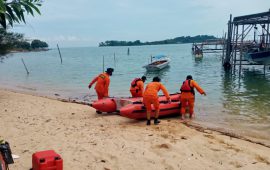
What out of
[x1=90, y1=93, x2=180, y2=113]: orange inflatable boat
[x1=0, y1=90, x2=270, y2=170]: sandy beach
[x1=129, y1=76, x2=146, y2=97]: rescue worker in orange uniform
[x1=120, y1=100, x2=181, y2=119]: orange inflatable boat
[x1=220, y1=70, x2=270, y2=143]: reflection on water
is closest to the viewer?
[x1=0, y1=90, x2=270, y2=170]: sandy beach

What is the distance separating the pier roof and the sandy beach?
54.8ft

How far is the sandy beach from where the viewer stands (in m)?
6.09

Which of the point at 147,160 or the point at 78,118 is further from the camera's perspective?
the point at 78,118

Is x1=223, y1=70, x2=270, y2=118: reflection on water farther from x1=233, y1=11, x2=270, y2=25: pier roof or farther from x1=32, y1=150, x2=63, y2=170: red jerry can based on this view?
x1=32, y1=150, x2=63, y2=170: red jerry can

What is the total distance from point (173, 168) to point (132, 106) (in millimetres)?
4153

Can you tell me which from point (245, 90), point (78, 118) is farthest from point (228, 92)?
point (78, 118)

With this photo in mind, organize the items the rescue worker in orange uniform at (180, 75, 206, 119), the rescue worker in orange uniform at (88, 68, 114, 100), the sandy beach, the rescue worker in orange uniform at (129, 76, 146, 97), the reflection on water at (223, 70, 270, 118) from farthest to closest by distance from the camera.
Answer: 1. the reflection on water at (223, 70, 270, 118)
2. the rescue worker in orange uniform at (129, 76, 146, 97)
3. the rescue worker in orange uniform at (88, 68, 114, 100)
4. the rescue worker in orange uniform at (180, 75, 206, 119)
5. the sandy beach

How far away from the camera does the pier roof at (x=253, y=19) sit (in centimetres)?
2305

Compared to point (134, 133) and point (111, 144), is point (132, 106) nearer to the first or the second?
point (134, 133)

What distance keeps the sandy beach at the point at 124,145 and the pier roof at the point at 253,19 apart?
16.7 metres

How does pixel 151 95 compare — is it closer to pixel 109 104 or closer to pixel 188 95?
pixel 188 95

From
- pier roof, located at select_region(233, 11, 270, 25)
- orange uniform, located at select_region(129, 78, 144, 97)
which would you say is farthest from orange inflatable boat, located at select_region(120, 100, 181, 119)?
pier roof, located at select_region(233, 11, 270, 25)

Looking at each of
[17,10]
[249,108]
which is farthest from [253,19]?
[17,10]

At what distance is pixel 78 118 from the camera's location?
1038cm
